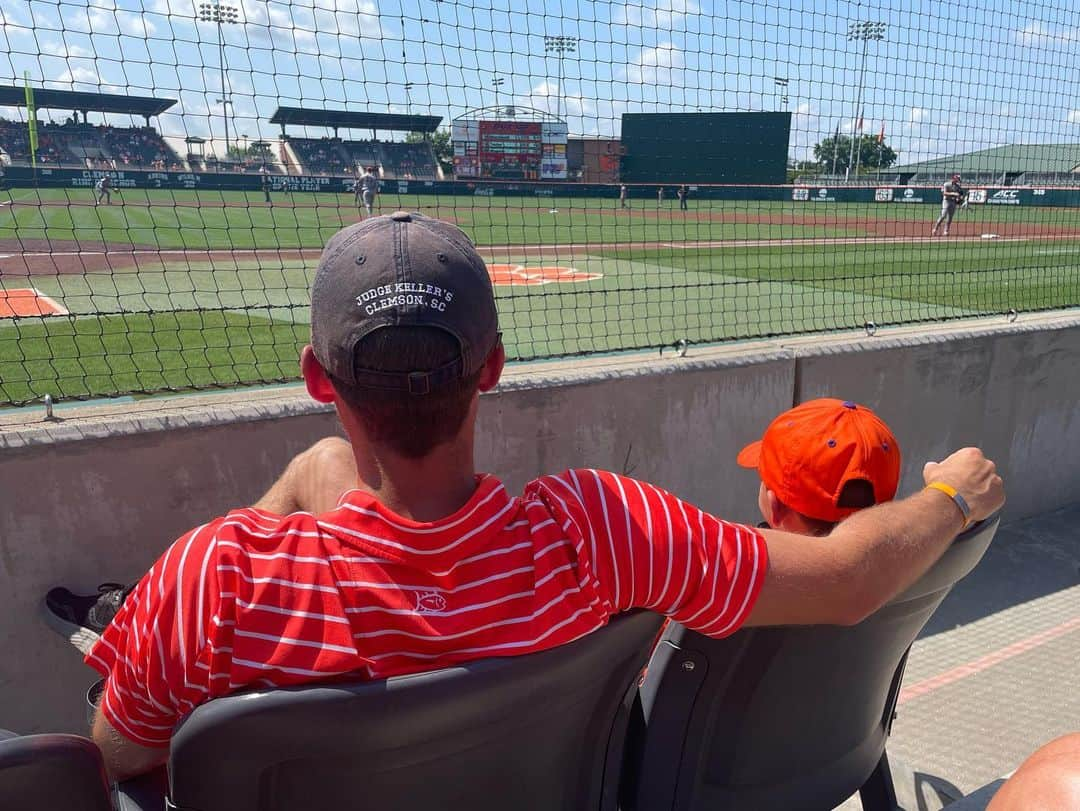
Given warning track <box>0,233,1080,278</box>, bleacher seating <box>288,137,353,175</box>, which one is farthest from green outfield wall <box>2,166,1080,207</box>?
warning track <box>0,233,1080,278</box>

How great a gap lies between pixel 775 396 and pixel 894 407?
78 centimetres

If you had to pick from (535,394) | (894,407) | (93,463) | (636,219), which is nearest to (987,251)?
(636,219)

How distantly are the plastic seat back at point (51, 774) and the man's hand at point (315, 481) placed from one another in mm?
784

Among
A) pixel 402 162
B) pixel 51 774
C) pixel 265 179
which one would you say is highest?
pixel 402 162

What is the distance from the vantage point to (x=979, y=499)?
159cm

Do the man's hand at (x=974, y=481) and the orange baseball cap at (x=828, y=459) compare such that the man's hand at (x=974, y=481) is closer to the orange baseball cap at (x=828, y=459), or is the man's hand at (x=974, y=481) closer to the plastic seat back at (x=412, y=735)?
the orange baseball cap at (x=828, y=459)

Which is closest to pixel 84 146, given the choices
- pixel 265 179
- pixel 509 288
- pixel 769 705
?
pixel 265 179

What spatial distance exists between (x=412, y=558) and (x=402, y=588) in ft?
0.14

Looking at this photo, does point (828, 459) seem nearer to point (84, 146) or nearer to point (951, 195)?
point (84, 146)

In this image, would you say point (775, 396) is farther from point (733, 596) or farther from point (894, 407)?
point (733, 596)

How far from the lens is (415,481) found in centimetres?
125

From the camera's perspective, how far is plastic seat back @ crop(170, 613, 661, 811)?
0.98m

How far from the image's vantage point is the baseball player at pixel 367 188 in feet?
24.9

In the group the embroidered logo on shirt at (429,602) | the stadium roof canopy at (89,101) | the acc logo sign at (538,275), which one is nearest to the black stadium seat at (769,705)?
the embroidered logo on shirt at (429,602)
